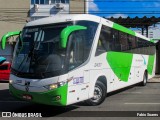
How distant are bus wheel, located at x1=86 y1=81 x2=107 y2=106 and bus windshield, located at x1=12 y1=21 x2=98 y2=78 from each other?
1465mm

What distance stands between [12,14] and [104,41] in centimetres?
3808

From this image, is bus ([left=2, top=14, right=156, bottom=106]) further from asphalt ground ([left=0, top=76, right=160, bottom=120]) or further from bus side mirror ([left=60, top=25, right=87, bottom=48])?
asphalt ground ([left=0, top=76, right=160, bottom=120])

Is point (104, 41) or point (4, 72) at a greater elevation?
point (104, 41)

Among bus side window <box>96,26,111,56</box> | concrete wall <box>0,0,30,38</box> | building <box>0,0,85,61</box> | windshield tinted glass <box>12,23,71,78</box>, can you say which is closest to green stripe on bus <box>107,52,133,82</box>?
bus side window <box>96,26,111,56</box>

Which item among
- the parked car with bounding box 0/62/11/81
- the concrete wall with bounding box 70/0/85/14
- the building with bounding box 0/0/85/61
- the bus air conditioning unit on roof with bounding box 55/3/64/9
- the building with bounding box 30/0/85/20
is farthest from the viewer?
the concrete wall with bounding box 70/0/85/14

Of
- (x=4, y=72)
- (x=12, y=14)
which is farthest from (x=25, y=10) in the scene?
(x=4, y=72)

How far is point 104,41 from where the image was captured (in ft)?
38.5

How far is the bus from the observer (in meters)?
9.22

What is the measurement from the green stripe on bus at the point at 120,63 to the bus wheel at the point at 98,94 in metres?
1.27

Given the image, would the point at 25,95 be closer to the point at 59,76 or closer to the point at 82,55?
the point at 59,76

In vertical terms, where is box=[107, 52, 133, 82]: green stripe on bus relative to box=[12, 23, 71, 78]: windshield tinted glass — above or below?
below

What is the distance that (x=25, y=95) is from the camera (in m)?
9.58

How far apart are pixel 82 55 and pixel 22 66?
6.15ft

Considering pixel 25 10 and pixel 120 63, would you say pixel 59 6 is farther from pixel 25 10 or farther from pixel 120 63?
pixel 120 63
